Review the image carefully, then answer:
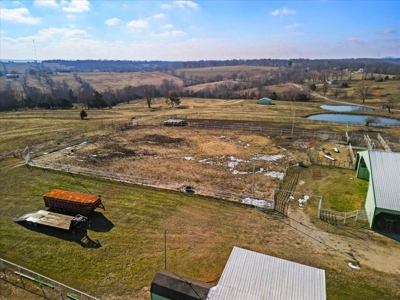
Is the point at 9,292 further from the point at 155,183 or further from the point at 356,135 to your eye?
the point at 356,135

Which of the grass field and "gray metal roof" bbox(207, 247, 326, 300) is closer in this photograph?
"gray metal roof" bbox(207, 247, 326, 300)

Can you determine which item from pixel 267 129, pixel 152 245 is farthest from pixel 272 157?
pixel 152 245

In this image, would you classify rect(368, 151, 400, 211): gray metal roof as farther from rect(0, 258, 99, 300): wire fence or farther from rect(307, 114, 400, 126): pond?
rect(307, 114, 400, 126): pond

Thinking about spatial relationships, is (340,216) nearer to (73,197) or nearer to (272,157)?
(272,157)

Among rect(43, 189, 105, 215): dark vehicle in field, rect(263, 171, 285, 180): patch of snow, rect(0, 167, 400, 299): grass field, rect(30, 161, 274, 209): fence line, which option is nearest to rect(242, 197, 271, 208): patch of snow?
rect(30, 161, 274, 209): fence line

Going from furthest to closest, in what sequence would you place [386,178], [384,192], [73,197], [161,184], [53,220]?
1. [161,184]
2. [73,197]
3. [386,178]
4. [53,220]
5. [384,192]

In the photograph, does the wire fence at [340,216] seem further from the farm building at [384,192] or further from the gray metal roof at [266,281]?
the gray metal roof at [266,281]

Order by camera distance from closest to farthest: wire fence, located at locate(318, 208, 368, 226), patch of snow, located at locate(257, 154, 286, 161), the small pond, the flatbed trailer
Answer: the flatbed trailer < wire fence, located at locate(318, 208, 368, 226) < patch of snow, located at locate(257, 154, 286, 161) < the small pond
